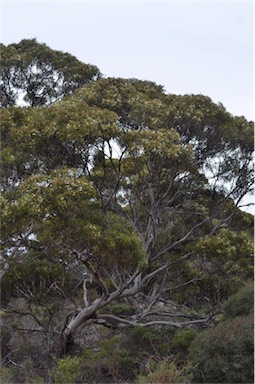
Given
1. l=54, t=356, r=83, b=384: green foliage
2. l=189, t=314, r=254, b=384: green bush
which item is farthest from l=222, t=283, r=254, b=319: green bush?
l=54, t=356, r=83, b=384: green foliage

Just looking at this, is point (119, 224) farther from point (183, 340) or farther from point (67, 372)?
point (183, 340)

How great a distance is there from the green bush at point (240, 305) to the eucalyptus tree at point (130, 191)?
2.96ft

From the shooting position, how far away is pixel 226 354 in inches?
304

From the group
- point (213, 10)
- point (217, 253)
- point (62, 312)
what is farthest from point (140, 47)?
point (62, 312)

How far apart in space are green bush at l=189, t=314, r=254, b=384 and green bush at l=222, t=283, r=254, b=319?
0.52 meters

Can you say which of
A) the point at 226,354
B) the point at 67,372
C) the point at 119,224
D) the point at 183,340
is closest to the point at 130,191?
the point at 119,224

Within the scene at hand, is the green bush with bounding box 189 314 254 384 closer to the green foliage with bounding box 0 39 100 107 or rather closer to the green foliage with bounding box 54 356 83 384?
the green foliage with bounding box 54 356 83 384

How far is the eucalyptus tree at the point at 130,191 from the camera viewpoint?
794cm

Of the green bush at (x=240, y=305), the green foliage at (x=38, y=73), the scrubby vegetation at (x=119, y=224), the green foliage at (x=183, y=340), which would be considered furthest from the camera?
the green foliage at (x=38, y=73)

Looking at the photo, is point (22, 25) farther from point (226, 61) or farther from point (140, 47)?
point (226, 61)

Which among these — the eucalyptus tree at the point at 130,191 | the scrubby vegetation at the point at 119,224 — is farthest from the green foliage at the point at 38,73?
the eucalyptus tree at the point at 130,191

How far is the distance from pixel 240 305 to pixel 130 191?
297 cm

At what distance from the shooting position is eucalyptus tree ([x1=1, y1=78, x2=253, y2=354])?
7.94m

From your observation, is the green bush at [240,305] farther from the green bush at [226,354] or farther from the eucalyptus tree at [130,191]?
the eucalyptus tree at [130,191]
